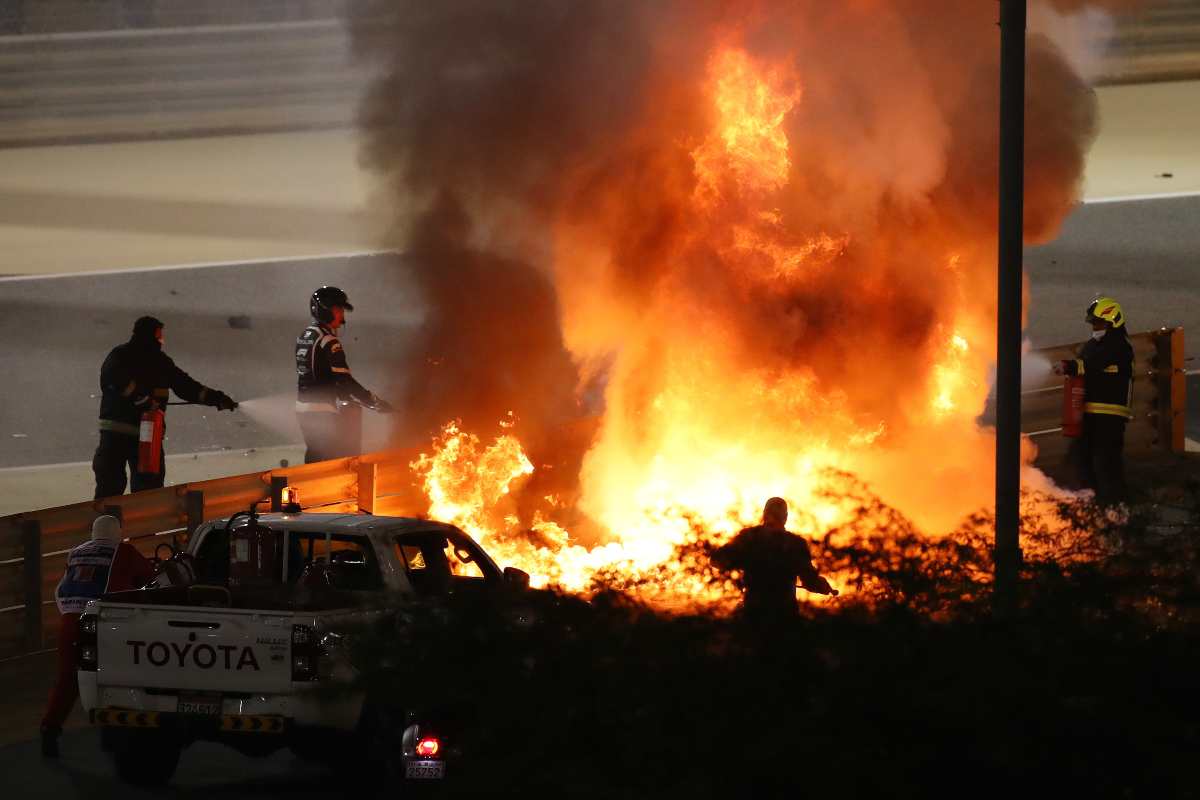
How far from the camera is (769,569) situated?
667cm

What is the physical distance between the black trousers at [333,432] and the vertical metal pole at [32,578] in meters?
3.20

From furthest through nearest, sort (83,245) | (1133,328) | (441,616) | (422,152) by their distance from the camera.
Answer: (83,245), (1133,328), (422,152), (441,616)

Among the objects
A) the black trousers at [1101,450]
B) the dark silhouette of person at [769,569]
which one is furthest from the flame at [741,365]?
the dark silhouette of person at [769,569]

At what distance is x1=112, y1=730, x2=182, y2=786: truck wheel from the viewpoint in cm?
930

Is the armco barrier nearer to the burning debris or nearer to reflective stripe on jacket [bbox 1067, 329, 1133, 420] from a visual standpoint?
the burning debris

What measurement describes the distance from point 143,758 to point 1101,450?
10.0 m

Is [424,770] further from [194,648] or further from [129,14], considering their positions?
[129,14]

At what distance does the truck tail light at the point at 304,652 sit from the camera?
8625 mm

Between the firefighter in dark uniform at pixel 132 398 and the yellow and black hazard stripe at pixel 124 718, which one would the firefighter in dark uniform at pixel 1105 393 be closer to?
the firefighter in dark uniform at pixel 132 398

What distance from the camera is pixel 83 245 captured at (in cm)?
2600

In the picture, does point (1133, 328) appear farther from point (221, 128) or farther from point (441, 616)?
point (441, 616)

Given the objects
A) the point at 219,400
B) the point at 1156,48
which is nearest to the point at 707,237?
the point at 219,400

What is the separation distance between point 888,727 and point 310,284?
18.7m

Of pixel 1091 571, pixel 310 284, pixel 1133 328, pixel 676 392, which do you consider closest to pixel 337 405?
pixel 676 392
